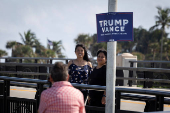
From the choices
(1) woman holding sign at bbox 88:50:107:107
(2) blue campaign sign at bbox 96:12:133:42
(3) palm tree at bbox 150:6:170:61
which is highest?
(3) palm tree at bbox 150:6:170:61

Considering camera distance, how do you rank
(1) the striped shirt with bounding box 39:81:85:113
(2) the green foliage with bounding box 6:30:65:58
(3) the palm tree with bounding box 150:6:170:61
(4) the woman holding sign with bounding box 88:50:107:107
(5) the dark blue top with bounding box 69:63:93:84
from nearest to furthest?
(1) the striped shirt with bounding box 39:81:85:113
(4) the woman holding sign with bounding box 88:50:107:107
(5) the dark blue top with bounding box 69:63:93:84
(2) the green foliage with bounding box 6:30:65:58
(3) the palm tree with bounding box 150:6:170:61

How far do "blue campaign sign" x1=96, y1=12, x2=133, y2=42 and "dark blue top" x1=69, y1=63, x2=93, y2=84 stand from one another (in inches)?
51.1

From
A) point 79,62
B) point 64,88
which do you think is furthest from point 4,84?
point 64,88

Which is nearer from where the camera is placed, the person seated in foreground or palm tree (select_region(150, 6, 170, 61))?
the person seated in foreground

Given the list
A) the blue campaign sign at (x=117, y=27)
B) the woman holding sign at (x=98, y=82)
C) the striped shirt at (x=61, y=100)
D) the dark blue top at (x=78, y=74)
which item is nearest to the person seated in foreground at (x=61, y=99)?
the striped shirt at (x=61, y=100)

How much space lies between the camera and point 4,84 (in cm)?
582

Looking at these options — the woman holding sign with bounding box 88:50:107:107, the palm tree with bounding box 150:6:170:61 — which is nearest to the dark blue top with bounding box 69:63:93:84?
the woman holding sign with bounding box 88:50:107:107

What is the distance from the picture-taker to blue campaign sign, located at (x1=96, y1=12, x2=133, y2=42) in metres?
4.33

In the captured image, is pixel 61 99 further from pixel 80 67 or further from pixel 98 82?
pixel 80 67

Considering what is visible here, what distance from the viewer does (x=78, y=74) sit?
217 inches

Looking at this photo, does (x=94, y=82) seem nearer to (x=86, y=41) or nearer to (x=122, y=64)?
(x=122, y=64)

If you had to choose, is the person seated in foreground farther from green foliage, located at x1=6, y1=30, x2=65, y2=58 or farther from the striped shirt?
green foliage, located at x1=6, y1=30, x2=65, y2=58

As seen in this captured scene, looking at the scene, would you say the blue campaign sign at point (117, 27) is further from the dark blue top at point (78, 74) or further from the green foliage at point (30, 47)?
the green foliage at point (30, 47)

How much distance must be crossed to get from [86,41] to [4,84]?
254 ft
